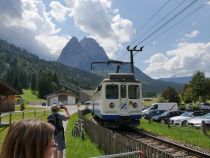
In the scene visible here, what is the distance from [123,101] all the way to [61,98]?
119767mm

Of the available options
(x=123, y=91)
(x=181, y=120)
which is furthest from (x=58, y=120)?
(x=181, y=120)

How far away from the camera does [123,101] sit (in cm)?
2598

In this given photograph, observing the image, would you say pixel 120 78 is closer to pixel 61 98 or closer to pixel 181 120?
pixel 181 120

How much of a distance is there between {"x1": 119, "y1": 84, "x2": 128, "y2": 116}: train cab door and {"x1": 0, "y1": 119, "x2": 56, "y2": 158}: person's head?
2324 cm

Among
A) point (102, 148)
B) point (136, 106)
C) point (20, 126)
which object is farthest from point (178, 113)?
point (20, 126)

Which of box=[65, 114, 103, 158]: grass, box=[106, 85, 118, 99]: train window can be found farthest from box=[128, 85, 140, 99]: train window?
box=[65, 114, 103, 158]: grass

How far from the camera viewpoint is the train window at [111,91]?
26.0 m

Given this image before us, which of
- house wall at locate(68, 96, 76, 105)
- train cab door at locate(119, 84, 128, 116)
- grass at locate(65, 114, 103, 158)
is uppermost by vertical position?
house wall at locate(68, 96, 76, 105)

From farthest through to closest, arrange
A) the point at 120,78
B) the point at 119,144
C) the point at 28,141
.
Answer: the point at 120,78, the point at 119,144, the point at 28,141

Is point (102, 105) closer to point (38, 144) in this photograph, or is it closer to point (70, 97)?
point (38, 144)

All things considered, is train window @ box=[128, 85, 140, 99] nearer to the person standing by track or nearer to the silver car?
the silver car

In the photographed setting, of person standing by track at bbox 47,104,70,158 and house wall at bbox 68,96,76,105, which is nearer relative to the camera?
person standing by track at bbox 47,104,70,158

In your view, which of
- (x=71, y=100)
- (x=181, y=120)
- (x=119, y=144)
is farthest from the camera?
(x=71, y=100)

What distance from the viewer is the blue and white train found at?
25.8m
